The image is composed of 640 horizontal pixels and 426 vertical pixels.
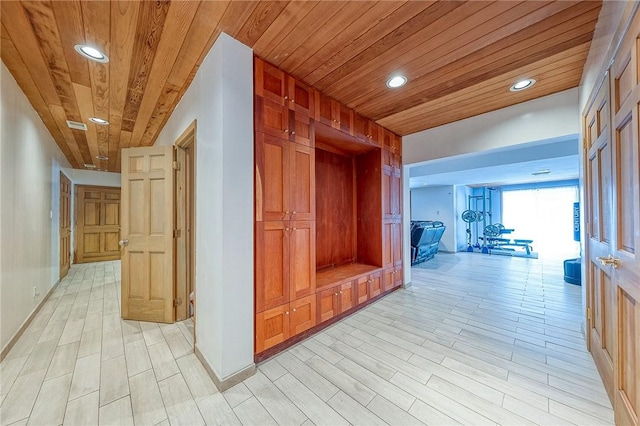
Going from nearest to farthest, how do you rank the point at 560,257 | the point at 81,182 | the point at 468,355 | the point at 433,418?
the point at 433,418 < the point at 468,355 < the point at 81,182 < the point at 560,257

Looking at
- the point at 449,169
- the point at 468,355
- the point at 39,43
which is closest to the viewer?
the point at 39,43

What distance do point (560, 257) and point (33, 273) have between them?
1109cm

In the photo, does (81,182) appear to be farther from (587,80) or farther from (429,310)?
(587,80)

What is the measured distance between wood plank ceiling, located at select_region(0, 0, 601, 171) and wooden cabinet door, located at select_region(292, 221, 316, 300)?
56.7 inches

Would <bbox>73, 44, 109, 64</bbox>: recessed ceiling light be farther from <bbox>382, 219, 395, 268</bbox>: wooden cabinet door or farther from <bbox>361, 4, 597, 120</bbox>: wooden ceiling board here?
<bbox>382, 219, 395, 268</bbox>: wooden cabinet door

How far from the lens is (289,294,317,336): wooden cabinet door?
2148 mm

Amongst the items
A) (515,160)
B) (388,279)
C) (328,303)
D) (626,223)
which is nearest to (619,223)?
(626,223)

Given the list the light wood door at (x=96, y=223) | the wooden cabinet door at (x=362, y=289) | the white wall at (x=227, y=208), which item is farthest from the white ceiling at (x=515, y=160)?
the light wood door at (x=96, y=223)

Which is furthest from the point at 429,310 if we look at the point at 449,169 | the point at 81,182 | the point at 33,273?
the point at 81,182

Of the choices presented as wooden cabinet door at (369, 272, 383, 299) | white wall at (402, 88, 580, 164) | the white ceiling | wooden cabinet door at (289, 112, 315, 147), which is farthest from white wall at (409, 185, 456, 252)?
wooden cabinet door at (289, 112, 315, 147)

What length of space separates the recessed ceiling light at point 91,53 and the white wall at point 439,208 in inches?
345

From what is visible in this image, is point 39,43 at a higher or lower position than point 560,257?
higher

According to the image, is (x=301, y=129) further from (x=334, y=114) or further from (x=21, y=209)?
(x=21, y=209)

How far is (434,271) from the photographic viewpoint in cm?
513
